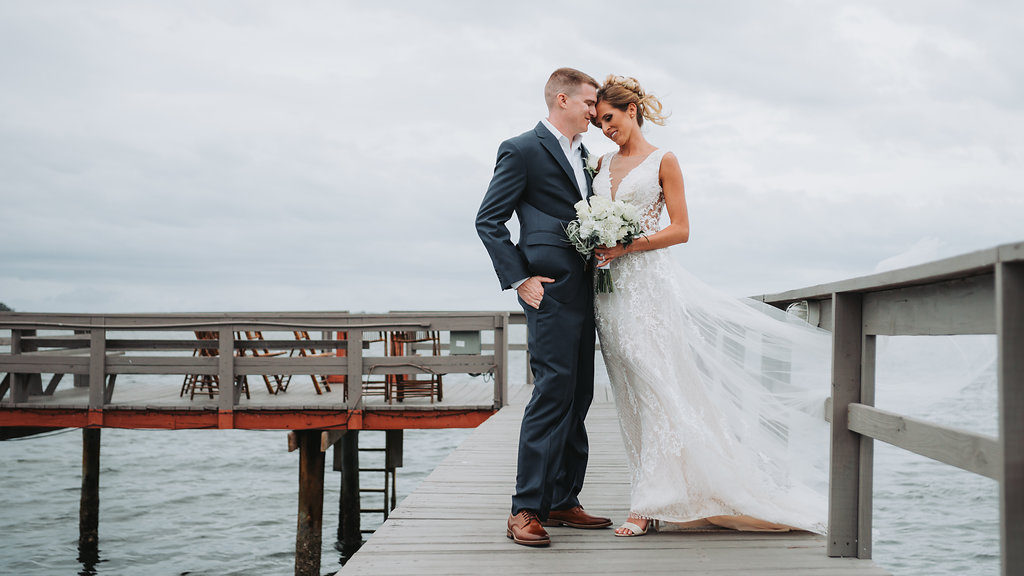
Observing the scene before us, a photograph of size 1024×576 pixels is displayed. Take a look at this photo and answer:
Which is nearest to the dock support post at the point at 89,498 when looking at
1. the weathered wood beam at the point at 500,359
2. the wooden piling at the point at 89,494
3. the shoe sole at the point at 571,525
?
the wooden piling at the point at 89,494

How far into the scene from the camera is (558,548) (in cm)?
290

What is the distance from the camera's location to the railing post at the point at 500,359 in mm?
8344

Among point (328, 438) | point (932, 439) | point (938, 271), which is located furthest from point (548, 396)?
point (328, 438)

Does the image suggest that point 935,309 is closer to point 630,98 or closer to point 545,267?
point 545,267

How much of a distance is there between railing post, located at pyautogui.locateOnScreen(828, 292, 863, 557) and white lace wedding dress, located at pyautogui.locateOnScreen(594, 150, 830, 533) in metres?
0.43

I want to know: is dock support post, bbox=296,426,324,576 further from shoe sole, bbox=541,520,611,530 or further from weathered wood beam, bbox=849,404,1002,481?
weathered wood beam, bbox=849,404,1002,481

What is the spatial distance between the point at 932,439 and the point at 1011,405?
47cm

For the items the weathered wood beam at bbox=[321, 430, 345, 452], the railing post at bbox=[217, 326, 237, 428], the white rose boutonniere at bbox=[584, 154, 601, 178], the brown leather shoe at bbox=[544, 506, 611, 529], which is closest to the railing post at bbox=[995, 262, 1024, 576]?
the brown leather shoe at bbox=[544, 506, 611, 529]

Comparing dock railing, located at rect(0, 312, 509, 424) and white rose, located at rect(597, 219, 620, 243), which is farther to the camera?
dock railing, located at rect(0, 312, 509, 424)

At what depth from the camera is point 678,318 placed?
10.3 ft

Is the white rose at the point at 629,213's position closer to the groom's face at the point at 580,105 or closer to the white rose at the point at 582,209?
the white rose at the point at 582,209

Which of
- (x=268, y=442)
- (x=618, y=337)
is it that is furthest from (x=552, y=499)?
(x=268, y=442)

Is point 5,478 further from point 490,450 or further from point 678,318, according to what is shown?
point 678,318

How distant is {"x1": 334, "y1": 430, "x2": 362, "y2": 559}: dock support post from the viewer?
10.3 metres
